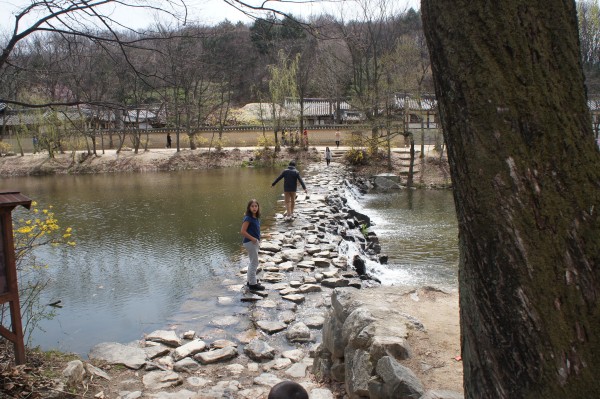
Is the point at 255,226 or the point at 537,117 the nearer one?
the point at 537,117

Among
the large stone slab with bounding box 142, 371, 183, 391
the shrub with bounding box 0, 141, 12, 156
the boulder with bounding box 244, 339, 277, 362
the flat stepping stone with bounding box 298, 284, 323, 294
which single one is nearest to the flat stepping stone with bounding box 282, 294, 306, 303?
the flat stepping stone with bounding box 298, 284, 323, 294

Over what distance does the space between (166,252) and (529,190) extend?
9.80 meters

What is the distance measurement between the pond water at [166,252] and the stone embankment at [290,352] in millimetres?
685

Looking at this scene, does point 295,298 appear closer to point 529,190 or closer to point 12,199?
point 12,199

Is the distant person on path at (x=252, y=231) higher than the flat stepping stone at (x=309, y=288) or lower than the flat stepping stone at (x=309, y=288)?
higher

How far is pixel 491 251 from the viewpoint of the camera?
1.87 metres

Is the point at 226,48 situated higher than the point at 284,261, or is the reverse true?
the point at 226,48

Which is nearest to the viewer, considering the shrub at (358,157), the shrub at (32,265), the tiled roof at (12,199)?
the tiled roof at (12,199)

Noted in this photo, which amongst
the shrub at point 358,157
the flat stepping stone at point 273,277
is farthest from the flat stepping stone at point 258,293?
the shrub at point 358,157

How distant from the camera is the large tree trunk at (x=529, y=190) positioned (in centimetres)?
177

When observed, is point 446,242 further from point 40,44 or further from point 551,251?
point 551,251

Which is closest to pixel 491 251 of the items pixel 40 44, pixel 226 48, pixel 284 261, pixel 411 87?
pixel 40 44

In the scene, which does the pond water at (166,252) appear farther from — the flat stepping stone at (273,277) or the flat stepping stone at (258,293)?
the flat stepping stone at (273,277)

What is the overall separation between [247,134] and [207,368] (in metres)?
32.1
